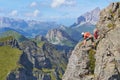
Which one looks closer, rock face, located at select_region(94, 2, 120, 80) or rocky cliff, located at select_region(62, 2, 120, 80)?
rock face, located at select_region(94, 2, 120, 80)

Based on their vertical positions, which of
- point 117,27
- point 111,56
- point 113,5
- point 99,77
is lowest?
point 99,77

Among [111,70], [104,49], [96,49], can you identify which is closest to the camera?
[111,70]

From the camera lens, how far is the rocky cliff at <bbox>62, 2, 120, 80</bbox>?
54719 millimetres

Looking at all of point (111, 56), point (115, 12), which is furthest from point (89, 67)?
point (115, 12)

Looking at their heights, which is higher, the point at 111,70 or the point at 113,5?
the point at 113,5

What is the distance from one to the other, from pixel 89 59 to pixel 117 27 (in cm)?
753

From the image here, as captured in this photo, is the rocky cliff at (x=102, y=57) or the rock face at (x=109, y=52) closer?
the rock face at (x=109, y=52)

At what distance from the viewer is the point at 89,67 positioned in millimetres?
59625

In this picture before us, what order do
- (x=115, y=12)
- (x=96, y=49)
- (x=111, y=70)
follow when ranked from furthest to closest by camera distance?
(x=115, y=12) → (x=96, y=49) → (x=111, y=70)

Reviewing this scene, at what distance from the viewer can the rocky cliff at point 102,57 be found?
5472cm

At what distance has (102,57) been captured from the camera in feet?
187

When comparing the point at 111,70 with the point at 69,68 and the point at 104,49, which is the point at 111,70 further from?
the point at 69,68

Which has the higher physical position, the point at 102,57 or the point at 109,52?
the point at 109,52

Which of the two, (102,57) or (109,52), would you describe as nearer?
(109,52)
